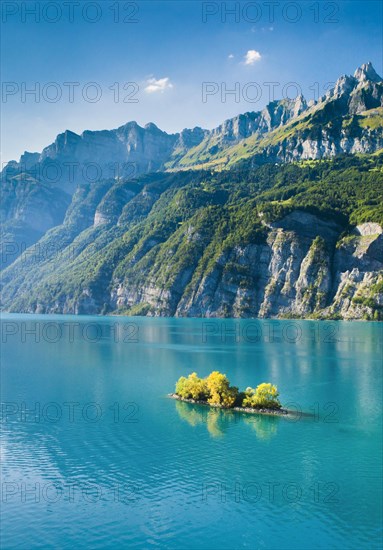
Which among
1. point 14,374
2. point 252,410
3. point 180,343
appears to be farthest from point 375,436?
point 180,343

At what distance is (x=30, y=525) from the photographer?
117 ft

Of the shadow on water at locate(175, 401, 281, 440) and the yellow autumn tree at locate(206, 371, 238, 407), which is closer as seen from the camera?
the shadow on water at locate(175, 401, 281, 440)

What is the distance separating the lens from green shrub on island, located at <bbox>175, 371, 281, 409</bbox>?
66.1 meters

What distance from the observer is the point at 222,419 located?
6256 cm

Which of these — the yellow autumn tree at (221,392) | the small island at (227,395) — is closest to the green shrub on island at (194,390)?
the small island at (227,395)

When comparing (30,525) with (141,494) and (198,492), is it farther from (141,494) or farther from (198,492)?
(198,492)

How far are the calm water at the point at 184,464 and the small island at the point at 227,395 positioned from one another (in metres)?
2.61

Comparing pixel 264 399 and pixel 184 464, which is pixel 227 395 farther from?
pixel 184 464

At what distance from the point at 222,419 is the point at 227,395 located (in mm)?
6463

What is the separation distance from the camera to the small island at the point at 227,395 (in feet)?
216

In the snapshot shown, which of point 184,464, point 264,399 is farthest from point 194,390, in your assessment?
point 184,464

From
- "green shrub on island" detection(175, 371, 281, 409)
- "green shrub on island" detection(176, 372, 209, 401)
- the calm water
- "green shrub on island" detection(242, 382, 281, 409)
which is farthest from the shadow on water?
"green shrub on island" detection(176, 372, 209, 401)

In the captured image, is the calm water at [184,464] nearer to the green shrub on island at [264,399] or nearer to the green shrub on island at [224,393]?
the green shrub on island at [224,393]

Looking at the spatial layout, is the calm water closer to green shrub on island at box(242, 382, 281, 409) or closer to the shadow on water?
the shadow on water
